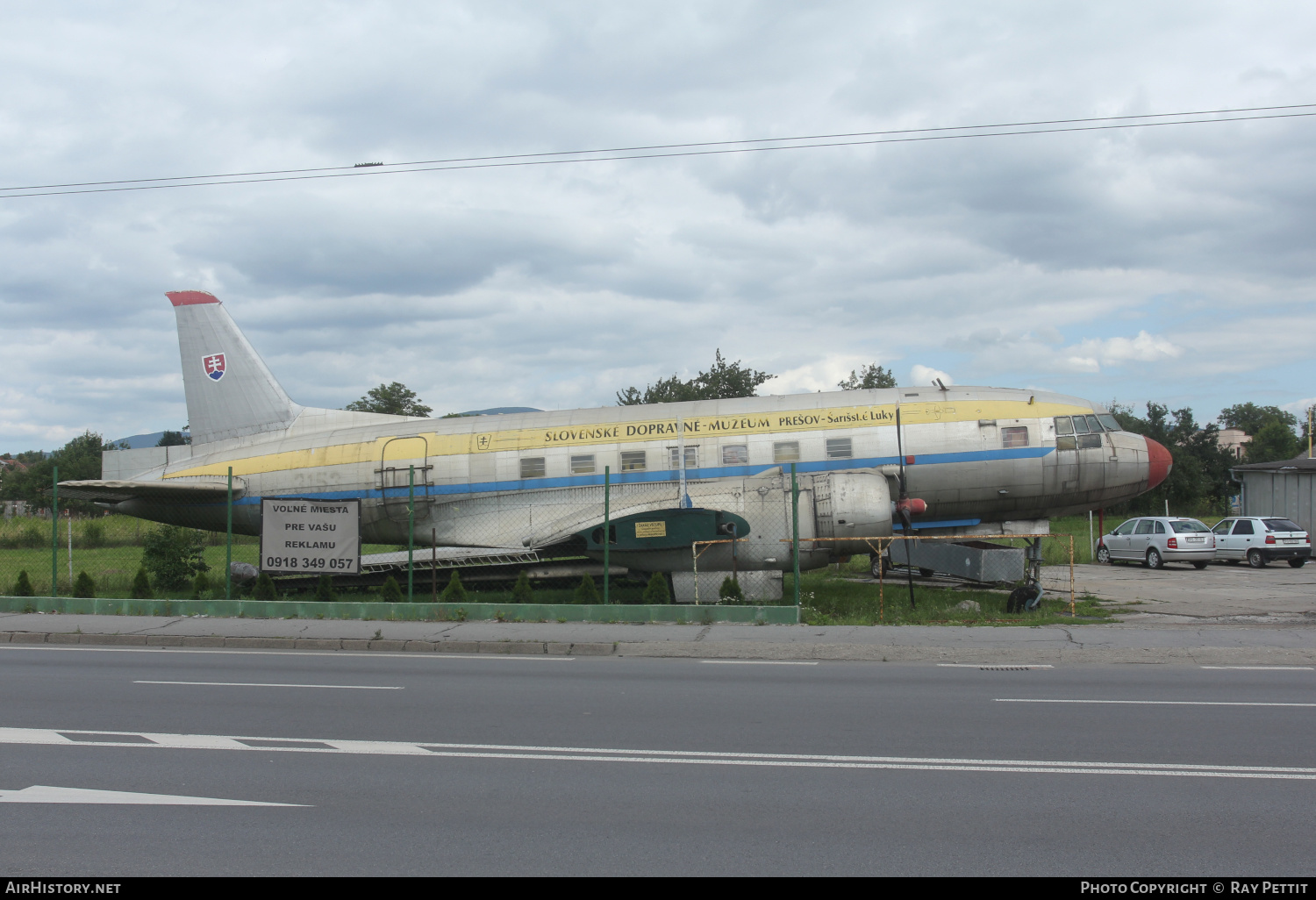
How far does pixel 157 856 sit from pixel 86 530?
44.6 metres

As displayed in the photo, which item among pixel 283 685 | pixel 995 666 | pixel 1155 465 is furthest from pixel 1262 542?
pixel 283 685

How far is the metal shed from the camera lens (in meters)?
32.6

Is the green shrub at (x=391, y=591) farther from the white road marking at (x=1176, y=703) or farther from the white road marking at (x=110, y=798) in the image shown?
the white road marking at (x=1176, y=703)

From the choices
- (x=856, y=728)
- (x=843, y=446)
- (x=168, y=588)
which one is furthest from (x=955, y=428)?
(x=168, y=588)

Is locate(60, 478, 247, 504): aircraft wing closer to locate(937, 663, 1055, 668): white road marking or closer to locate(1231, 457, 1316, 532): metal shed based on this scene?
locate(937, 663, 1055, 668): white road marking

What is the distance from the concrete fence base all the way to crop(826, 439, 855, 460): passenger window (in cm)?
496

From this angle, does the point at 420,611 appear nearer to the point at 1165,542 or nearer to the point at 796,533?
the point at 796,533

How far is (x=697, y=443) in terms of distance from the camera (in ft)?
65.5

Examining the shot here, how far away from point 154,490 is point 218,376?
158 inches

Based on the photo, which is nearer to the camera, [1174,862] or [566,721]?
[1174,862]

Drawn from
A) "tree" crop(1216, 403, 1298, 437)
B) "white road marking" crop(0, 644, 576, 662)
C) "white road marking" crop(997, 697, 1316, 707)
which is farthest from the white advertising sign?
"tree" crop(1216, 403, 1298, 437)

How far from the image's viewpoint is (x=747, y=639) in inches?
559

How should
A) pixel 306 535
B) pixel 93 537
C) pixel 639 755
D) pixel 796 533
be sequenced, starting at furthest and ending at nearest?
pixel 93 537
pixel 306 535
pixel 796 533
pixel 639 755
